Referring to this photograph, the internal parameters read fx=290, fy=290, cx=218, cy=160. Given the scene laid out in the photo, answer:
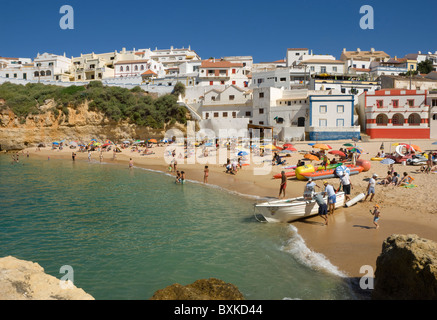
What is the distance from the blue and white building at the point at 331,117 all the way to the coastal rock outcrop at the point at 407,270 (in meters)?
33.0

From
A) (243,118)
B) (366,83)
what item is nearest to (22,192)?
(243,118)

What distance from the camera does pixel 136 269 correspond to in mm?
9516

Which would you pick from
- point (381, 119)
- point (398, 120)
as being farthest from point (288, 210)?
point (398, 120)

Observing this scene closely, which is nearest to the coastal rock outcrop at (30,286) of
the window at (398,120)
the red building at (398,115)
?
the red building at (398,115)

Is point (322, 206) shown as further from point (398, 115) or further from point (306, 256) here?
point (398, 115)

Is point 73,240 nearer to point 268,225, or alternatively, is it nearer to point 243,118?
point 268,225

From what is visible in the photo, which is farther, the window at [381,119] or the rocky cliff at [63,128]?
the rocky cliff at [63,128]

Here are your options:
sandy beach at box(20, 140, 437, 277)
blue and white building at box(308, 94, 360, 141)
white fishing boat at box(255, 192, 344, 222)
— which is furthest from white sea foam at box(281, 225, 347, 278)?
blue and white building at box(308, 94, 360, 141)

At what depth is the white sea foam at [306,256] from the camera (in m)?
9.05

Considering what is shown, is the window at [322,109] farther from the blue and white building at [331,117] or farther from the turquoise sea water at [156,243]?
the turquoise sea water at [156,243]
